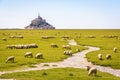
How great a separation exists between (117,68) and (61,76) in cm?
1191

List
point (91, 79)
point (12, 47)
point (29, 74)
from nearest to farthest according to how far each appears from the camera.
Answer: point (91, 79) → point (29, 74) → point (12, 47)

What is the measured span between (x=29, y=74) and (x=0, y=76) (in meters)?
3.49

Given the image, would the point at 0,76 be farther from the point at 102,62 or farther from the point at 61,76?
the point at 102,62

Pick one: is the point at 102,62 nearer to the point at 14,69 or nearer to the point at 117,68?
the point at 117,68

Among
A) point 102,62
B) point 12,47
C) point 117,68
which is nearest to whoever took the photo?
point 117,68

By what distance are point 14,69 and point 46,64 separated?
19.0ft

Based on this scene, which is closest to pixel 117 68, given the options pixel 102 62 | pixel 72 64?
pixel 102 62

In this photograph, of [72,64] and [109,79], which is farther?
[72,64]

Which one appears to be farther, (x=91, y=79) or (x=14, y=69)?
(x=14, y=69)

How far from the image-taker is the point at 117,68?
39062 mm

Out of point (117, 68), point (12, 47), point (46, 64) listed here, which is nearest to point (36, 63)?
point (46, 64)

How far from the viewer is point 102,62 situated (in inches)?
1656

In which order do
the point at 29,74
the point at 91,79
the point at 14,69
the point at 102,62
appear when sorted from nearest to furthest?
the point at 91,79 < the point at 29,74 < the point at 14,69 < the point at 102,62

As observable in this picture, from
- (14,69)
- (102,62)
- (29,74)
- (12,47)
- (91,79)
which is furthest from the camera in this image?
(12,47)
